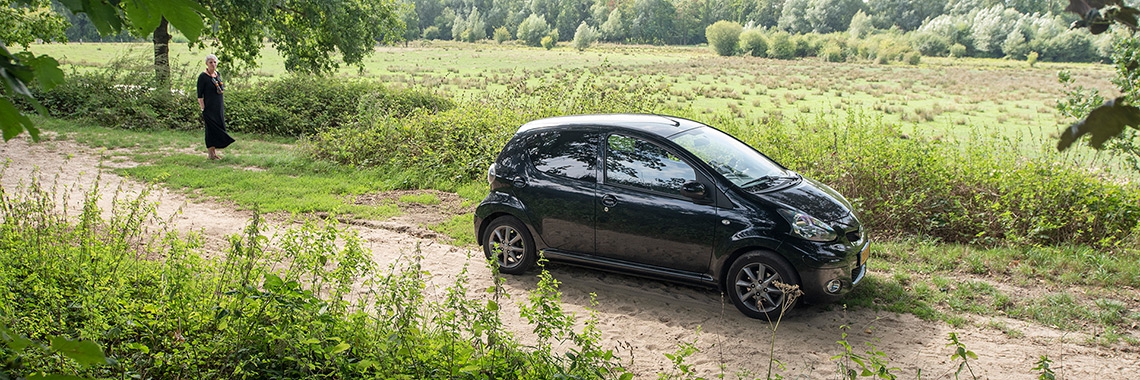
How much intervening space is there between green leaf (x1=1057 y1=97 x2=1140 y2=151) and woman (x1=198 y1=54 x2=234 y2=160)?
50.0ft

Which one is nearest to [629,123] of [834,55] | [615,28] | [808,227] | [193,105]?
[808,227]

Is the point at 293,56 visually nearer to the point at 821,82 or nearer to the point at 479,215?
the point at 479,215

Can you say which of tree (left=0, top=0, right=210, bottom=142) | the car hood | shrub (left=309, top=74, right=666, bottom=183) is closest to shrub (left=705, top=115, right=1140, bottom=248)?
the car hood

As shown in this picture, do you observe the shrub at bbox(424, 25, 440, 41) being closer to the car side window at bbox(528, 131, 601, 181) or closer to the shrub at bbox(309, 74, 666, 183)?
the shrub at bbox(309, 74, 666, 183)

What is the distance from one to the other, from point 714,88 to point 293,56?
82.4ft

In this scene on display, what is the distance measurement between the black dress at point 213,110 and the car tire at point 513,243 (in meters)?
9.03

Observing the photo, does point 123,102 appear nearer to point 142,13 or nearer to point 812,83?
point 142,13

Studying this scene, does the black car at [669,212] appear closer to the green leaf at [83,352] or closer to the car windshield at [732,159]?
the car windshield at [732,159]

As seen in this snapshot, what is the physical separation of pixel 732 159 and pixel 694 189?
2.54 ft

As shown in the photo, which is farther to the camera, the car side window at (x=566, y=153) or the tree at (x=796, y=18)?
the tree at (x=796, y=18)

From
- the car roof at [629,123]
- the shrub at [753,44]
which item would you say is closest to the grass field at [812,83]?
the car roof at [629,123]

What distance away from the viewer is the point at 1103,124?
4.79ft

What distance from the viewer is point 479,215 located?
8.38 meters

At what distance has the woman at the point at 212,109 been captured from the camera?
14.9 meters
